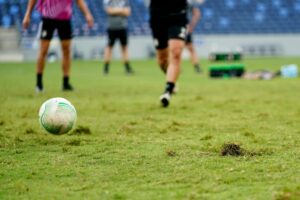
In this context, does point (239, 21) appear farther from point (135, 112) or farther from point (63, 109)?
point (63, 109)

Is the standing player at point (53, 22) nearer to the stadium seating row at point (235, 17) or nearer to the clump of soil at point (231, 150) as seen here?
the clump of soil at point (231, 150)

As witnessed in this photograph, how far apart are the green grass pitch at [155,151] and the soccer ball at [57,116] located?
0.14 metres

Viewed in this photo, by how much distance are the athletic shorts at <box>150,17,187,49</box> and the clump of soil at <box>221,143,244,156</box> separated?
159 inches

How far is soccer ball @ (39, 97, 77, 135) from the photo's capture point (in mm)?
5516

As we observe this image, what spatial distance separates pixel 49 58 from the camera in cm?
2756

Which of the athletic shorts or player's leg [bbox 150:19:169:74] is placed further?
player's leg [bbox 150:19:169:74]

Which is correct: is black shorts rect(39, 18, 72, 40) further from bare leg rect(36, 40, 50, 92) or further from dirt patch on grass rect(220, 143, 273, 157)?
dirt patch on grass rect(220, 143, 273, 157)

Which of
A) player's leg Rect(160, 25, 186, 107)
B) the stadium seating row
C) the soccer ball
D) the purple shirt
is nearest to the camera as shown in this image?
the soccer ball

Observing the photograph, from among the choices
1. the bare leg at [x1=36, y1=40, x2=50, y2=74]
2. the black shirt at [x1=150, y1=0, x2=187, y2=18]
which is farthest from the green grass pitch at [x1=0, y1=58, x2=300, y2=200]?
the bare leg at [x1=36, y1=40, x2=50, y2=74]

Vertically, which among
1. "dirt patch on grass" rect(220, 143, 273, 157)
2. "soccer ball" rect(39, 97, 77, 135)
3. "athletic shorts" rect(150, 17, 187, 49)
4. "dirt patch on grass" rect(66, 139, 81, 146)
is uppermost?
"athletic shorts" rect(150, 17, 187, 49)

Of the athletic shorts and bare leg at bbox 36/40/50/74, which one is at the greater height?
the athletic shorts

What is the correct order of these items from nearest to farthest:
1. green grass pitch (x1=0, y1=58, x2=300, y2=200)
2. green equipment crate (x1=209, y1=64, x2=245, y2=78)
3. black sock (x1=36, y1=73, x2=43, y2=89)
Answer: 1. green grass pitch (x1=0, y1=58, x2=300, y2=200)
2. black sock (x1=36, y1=73, x2=43, y2=89)
3. green equipment crate (x1=209, y1=64, x2=245, y2=78)

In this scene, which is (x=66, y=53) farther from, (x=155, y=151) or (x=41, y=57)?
(x=155, y=151)

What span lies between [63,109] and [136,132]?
0.97m
